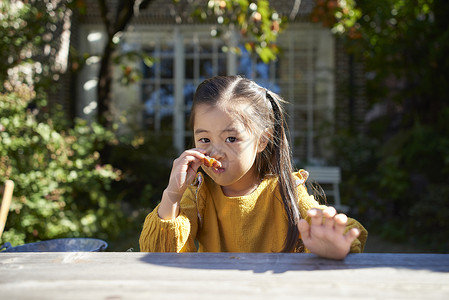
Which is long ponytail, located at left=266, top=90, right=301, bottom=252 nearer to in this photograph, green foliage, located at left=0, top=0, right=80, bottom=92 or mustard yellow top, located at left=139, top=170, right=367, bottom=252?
mustard yellow top, located at left=139, top=170, right=367, bottom=252

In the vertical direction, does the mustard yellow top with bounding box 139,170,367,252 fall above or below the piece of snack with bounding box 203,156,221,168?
below

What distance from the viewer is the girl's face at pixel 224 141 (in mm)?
1414

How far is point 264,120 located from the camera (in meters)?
1.62

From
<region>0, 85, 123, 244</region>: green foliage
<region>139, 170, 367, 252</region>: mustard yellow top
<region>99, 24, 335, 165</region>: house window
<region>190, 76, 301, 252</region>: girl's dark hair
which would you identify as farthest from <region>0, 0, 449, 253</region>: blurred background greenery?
<region>190, 76, 301, 252</region>: girl's dark hair

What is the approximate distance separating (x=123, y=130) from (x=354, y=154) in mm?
3853

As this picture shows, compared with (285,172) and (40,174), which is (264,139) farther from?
(40,174)

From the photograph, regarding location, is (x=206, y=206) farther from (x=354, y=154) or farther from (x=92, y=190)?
(x=354, y=154)

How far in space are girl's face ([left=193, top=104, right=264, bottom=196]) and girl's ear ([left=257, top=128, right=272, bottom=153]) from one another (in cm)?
11

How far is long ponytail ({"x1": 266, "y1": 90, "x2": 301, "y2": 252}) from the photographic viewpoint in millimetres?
1476

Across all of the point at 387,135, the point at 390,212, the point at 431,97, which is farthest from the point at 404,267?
the point at 387,135

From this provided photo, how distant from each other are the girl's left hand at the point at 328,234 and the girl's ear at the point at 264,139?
2.13 ft

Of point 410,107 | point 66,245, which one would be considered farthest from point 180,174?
point 410,107

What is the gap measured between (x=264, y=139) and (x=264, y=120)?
8cm

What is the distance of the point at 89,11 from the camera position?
6.95 m
